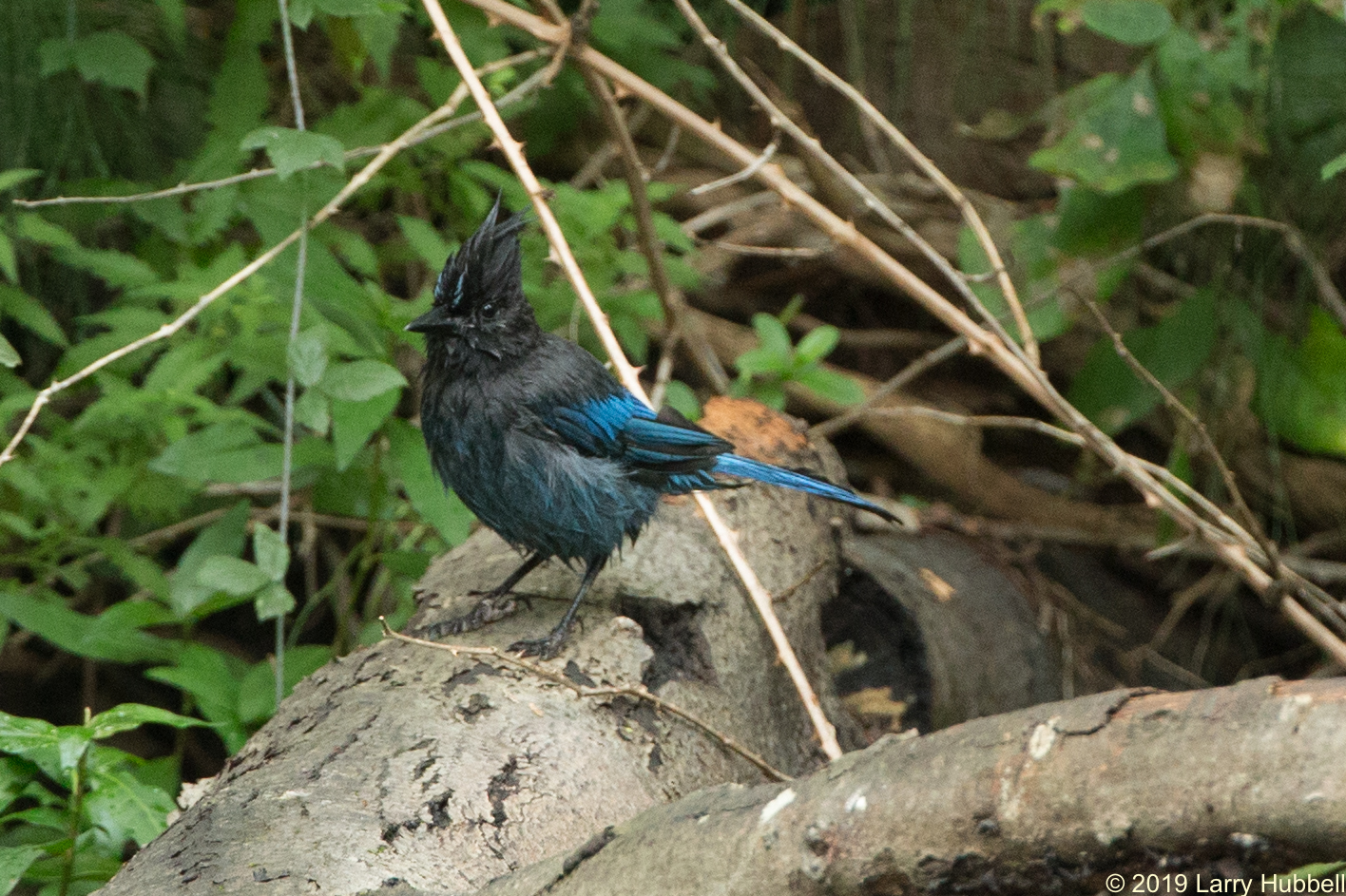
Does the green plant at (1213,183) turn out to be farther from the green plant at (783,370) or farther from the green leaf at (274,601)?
the green leaf at (274,601)

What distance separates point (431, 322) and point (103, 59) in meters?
1.61

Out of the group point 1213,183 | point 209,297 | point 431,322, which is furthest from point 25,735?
point 1213,183

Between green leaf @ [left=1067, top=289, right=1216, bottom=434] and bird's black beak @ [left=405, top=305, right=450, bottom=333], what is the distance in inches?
103

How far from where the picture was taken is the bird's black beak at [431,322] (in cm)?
283

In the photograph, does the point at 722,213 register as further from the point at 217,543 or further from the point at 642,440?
the point at 217,543

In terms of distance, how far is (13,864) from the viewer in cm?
208

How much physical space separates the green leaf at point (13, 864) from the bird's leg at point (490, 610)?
2.84 ft

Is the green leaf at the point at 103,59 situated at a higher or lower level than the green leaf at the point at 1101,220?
higher

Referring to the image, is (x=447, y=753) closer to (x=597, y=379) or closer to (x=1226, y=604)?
(x=597, y=379)

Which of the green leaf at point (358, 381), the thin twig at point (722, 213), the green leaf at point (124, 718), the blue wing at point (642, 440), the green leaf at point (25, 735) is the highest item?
the green leaf at point (358, 381)

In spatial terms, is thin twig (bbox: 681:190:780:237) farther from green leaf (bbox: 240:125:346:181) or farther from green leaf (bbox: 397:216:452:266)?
green leaf (bbox: 240:125:346:181)

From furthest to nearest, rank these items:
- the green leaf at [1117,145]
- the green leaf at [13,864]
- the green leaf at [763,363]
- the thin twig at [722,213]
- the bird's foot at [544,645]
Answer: the thin twig at [722,213] < the green leaf at [1117,145] < the green leaf at [763,363] < the bird's foot at [544,645] < the green leaf at [13,864]

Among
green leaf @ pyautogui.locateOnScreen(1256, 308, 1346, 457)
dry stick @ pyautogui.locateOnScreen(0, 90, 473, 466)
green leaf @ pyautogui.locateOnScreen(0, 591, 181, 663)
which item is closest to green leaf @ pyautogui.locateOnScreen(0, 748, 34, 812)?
dry stick @ pyautogui.locateOnScreen(0, 90, 473, 466)

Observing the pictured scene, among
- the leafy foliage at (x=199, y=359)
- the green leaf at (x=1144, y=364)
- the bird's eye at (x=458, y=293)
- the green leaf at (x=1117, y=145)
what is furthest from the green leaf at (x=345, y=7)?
the green leaf at (x=1144, y=364)
